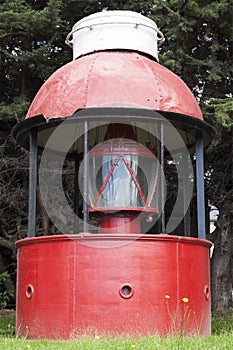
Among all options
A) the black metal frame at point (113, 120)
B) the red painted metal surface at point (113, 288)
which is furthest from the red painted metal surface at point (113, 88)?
the red painted metal surface at point (113, 288)

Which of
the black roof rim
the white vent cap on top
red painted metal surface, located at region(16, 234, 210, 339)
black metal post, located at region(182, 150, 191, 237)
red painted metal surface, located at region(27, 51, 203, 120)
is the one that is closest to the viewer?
red painted metal surface, located at region(16, 234, 210, 339)

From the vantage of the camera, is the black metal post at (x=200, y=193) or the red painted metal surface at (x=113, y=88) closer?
the red painted metal surface at (x=113, y=88)

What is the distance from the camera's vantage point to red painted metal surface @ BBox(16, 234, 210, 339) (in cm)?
726

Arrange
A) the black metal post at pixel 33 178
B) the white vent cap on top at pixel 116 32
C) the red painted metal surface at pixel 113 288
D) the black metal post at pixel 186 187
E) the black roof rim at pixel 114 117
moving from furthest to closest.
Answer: the black metal post at pixel 186 187, the white vent cap on top at pixel 116 32, the black metal post at pixel 33 178, the black roof rim at pixel 114 117, the red painted metal surface at pixel 113 288

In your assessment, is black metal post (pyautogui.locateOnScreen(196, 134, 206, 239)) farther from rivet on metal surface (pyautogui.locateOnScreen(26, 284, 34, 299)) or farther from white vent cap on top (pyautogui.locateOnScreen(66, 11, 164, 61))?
rivet on metal surface (pyautogui.locateOnScreen(26, 284, 34, 299))

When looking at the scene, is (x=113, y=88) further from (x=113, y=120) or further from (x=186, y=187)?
(x=186, y=187)

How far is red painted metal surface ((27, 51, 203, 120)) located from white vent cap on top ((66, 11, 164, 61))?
15cm

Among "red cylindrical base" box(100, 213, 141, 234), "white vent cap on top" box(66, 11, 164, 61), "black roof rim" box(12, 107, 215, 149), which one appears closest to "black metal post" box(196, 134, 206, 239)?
"black roof rim" box(12, 107, 215, 149)

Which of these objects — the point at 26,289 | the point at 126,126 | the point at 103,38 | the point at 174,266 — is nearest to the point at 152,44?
the point at 103,38

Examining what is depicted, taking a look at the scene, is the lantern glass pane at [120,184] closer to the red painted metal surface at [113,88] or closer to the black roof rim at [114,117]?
the black roof rim at [114,117]

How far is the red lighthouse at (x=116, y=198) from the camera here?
24.1 ft

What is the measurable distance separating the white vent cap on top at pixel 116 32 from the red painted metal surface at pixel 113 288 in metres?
2.96

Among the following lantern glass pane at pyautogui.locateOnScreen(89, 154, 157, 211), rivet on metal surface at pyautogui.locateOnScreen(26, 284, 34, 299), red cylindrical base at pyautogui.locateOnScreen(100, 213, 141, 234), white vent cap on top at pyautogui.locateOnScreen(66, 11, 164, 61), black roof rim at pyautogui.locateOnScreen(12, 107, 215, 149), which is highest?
white vent cap on top at pyautogui.locateOnScreen(66, 11, 164, 61)

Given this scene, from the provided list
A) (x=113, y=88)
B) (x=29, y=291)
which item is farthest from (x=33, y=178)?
(x=113, y=88)
